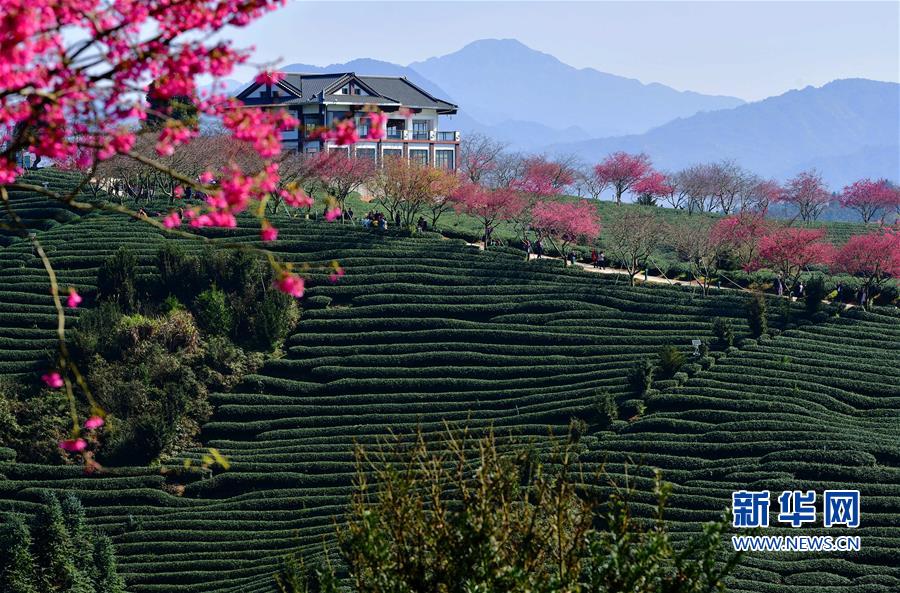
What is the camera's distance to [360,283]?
2021 inches

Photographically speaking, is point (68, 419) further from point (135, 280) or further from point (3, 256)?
point (3, 256)

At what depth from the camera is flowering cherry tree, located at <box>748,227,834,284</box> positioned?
2068 inches

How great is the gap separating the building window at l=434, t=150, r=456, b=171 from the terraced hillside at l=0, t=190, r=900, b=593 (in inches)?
1136

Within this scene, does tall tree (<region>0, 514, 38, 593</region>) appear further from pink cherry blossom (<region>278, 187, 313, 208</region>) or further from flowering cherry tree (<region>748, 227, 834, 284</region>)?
flowering cherry tree (<region>748, 227, 834, 284</region>)

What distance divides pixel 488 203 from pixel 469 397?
2108cm

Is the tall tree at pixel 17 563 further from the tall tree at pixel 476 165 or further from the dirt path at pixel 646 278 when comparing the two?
the tall tree at pixel 476 165

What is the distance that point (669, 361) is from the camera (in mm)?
40656

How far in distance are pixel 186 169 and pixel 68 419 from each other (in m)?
26.6

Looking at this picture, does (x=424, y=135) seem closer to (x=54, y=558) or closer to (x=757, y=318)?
(x=757, y=318)

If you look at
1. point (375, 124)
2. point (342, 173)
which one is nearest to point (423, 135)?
point (342, 173)

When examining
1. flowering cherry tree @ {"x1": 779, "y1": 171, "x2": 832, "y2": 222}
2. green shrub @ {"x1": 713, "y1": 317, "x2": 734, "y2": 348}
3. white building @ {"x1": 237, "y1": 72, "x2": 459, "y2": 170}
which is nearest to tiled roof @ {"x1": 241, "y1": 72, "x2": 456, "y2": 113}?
white building @ {"x1": 237, "y1": 72, "x2": 459, "y2": 170}

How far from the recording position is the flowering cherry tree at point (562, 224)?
5784cm

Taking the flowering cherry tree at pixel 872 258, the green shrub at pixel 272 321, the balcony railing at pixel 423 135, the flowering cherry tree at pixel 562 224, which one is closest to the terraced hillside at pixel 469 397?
the green shrub at pixel 272 321

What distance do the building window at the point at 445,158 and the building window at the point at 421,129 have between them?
1.64m
